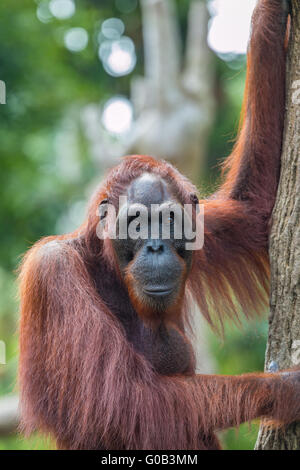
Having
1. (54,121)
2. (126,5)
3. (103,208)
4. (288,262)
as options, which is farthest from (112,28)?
(288,262)

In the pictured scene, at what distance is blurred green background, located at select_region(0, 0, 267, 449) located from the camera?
10.5 m

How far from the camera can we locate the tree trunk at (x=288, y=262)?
3.33 metres

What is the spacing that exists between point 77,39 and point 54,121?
9.36ft

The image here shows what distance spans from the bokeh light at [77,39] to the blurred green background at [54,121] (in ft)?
0.09

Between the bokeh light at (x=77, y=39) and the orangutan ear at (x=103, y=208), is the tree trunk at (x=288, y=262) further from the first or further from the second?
the bokeh light at (x=77, y=39)

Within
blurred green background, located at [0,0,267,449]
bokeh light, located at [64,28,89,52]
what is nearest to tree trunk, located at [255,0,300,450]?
blurred green background, located at [0,0,267,449]

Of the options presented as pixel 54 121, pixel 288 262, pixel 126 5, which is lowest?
pixel 54 121

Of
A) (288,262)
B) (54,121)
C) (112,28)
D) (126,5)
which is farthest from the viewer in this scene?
(126,5)

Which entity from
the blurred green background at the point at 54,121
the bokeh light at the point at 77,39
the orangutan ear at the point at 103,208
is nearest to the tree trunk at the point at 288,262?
the orangutan ear at the point at 103,208

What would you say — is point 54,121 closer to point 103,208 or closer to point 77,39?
point 77,39

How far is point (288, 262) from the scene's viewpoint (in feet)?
11.3

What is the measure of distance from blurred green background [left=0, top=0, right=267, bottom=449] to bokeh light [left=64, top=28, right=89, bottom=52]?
28mm

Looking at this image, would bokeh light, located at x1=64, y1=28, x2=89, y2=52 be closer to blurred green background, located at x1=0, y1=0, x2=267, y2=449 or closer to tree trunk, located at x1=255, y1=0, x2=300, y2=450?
blurred green background, located at x1=0, y1=0, x2=267, y2=449
